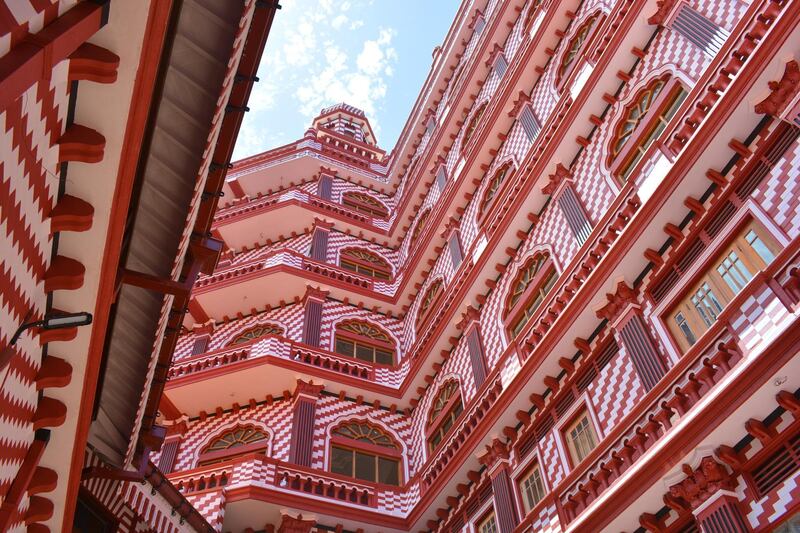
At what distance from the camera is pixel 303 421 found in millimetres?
20016

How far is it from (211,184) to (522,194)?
10467 mm

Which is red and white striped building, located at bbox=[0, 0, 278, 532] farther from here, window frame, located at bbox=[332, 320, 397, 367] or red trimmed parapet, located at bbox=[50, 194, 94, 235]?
window frame, located at bbox=[332, 320, 397, 367]

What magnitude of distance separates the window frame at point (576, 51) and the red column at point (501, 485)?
33.5ft

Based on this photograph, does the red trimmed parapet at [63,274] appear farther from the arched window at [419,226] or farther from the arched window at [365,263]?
the arched window at [419,226]

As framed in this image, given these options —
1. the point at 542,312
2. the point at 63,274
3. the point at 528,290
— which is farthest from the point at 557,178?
the point at 63,274

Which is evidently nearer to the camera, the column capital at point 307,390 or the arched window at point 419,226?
the column capital at point 307,390

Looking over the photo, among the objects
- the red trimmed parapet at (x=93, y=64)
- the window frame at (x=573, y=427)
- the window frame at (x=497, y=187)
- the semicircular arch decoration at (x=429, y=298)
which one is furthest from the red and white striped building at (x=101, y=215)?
the semicircular arch decoration at (x=429, y=298)

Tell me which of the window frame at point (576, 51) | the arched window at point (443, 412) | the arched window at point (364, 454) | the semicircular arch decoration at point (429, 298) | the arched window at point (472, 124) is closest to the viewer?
the window frame at point (576, 51)

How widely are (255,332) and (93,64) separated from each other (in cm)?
1938

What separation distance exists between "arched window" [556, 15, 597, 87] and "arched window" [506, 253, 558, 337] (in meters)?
5.81

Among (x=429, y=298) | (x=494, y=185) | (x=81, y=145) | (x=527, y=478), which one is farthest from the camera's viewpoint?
(x=429, y=298)

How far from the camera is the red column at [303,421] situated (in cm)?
1903

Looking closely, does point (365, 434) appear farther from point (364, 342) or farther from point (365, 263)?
point (365, 263)

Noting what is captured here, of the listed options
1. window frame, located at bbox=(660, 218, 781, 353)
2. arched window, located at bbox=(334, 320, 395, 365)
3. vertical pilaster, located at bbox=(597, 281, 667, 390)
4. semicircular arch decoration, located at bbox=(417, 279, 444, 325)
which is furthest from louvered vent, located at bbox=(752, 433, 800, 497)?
arched window, located at bbox=(334, 320, 395, 365)
